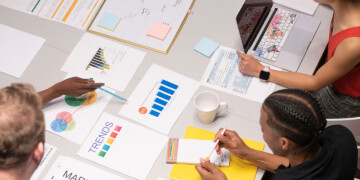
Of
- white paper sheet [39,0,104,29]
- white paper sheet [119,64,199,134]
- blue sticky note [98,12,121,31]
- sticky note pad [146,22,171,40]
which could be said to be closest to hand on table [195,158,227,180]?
white paper sheet [119,64,199,134]

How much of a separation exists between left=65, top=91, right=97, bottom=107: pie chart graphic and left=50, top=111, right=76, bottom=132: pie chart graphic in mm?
56

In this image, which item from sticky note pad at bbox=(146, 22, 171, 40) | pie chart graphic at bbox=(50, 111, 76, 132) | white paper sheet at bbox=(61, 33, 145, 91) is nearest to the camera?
pie chart graphic at bbox=(50, 111, 76, 132)

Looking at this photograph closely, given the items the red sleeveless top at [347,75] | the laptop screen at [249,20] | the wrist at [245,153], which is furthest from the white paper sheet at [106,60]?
the red sleeveless top at [347,75]

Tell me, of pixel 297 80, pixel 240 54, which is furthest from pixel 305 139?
pixel 240 54

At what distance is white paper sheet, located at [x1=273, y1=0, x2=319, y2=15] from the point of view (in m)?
1.86

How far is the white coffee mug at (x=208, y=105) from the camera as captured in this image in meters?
1.49

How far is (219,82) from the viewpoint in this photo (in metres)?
1.67

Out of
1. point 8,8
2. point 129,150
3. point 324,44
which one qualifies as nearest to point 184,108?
point 129,150

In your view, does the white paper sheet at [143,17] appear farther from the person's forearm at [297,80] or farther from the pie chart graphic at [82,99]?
the person's forearm at [297,80]

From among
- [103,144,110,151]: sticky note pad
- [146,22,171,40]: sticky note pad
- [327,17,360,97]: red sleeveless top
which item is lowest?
[103,144,110,151]: sticky note pad

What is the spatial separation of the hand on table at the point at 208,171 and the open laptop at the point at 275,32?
61 centimetres

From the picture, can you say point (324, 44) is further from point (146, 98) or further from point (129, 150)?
point (129, 150)

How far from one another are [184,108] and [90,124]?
405 mm

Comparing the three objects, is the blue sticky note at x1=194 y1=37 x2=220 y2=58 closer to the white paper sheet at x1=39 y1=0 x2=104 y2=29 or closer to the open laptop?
the open laptop
